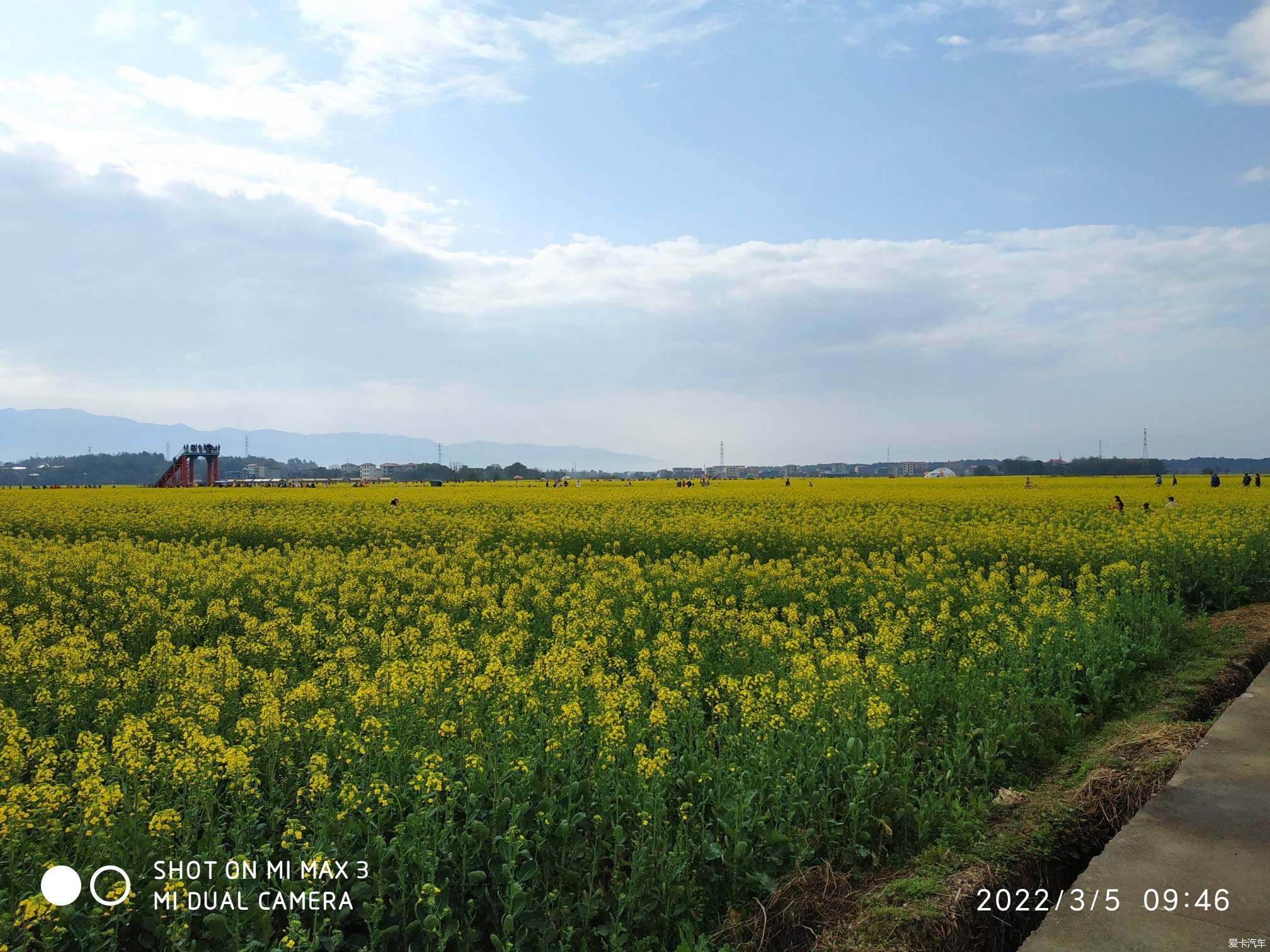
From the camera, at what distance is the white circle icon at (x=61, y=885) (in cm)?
400

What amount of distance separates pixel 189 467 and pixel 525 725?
9990cm

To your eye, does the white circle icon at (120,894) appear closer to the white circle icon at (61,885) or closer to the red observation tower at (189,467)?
the white circle icon at (61,885)

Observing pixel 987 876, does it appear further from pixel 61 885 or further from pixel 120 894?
pixel 61 885

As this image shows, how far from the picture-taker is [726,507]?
1174 inches

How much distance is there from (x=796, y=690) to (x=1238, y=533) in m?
14.7

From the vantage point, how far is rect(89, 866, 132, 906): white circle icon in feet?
12.6

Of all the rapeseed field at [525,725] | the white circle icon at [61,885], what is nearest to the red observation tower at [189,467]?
the rapeseed field at [525,725]

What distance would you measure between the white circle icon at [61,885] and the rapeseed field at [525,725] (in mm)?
84

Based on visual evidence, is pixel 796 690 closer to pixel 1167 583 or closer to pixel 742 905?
pixel 742 905

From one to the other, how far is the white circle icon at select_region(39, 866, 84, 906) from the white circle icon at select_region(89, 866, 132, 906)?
4 centimetres

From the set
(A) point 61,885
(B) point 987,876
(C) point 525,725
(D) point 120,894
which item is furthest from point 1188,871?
(A) point 61,885

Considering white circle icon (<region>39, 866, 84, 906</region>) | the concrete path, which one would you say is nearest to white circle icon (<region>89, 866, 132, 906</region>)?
white circle icon (<region>39, 866, 84, 906</region>)

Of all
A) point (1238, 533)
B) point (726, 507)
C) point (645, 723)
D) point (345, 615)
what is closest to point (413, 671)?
point (645, 723)

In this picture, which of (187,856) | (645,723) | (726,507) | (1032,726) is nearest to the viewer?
→ (187,856)
